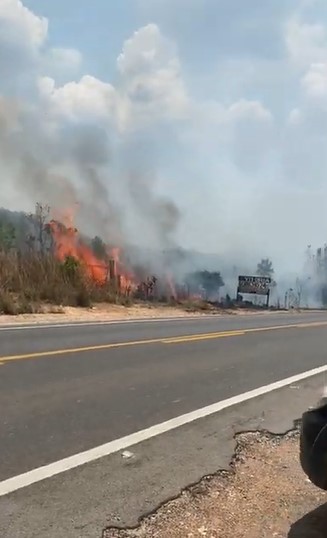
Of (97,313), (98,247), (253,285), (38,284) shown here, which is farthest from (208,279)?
(38,284)

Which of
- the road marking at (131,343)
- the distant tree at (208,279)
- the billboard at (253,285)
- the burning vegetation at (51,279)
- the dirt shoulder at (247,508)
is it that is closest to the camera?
the dirt shoulder at (247,508)

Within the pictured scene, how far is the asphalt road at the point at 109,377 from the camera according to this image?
18.1 feet

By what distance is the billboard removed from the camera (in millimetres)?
46438

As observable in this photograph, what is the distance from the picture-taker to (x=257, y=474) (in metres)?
4.83

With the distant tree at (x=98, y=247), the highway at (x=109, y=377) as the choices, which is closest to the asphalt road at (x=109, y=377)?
the highway at (x=109, y=377)

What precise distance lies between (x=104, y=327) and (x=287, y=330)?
237 inches

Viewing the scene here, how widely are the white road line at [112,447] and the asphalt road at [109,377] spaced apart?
108 millimetres

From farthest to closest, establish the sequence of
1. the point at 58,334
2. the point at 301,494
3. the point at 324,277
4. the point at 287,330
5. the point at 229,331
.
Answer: the point at 324,277 < the point at 287,330 < the point at 229,331 < the point at 58,334 < the point at 301,494

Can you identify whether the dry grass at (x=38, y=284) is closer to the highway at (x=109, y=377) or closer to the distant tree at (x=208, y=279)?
the highway at (x=109, y=377)

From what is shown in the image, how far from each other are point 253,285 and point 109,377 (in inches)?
1538

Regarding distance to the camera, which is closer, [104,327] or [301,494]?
[301,494]

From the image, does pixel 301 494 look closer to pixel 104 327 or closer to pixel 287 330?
pixel 104 327

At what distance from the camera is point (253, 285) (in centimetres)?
4659

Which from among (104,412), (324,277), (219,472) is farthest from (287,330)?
(324,277)
